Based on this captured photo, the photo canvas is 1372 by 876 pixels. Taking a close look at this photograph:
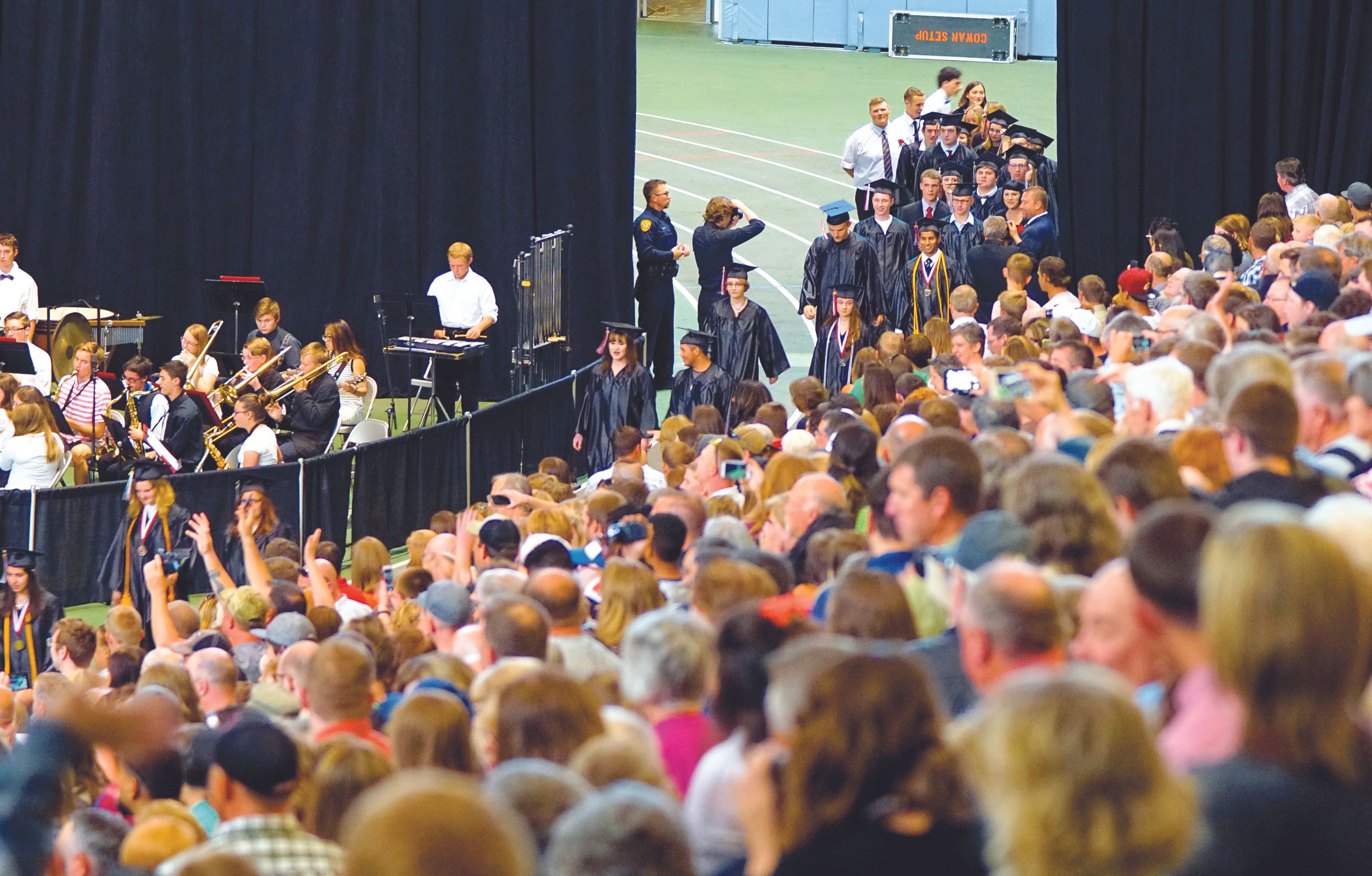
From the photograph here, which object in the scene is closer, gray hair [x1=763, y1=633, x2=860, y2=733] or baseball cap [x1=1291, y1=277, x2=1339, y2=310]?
gray hair [x1=763, y1=633, x2=860, y2=733]

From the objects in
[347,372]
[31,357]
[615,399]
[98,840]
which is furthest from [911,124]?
[98,840]

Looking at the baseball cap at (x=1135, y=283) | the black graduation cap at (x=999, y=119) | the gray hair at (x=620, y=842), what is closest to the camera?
the gray hair at (x=620, y=842)

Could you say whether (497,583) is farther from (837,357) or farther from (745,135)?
(745,135)

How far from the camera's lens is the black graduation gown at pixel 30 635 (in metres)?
9.45

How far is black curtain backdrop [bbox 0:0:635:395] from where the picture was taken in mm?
16719

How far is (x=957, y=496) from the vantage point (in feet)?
15.1

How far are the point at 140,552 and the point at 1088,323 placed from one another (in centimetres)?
621

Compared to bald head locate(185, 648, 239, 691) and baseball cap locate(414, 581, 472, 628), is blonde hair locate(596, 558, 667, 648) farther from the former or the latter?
bald head locate(185, 648, 239, 691)

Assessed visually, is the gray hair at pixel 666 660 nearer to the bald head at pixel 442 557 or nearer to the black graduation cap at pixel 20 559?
the bald head at pixel 442 557

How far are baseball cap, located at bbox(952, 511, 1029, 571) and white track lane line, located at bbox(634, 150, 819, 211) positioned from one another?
63.5 ft

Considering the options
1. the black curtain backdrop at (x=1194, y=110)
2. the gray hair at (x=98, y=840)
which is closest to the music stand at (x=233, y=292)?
the black curtain backdrop at (x=1194, y=110)

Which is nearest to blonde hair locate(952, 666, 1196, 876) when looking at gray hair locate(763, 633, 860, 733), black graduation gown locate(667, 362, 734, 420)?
gray hair locate(763, 633, 860, 733)

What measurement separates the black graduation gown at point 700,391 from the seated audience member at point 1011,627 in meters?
8.86

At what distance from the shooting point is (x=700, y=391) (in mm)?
12461
